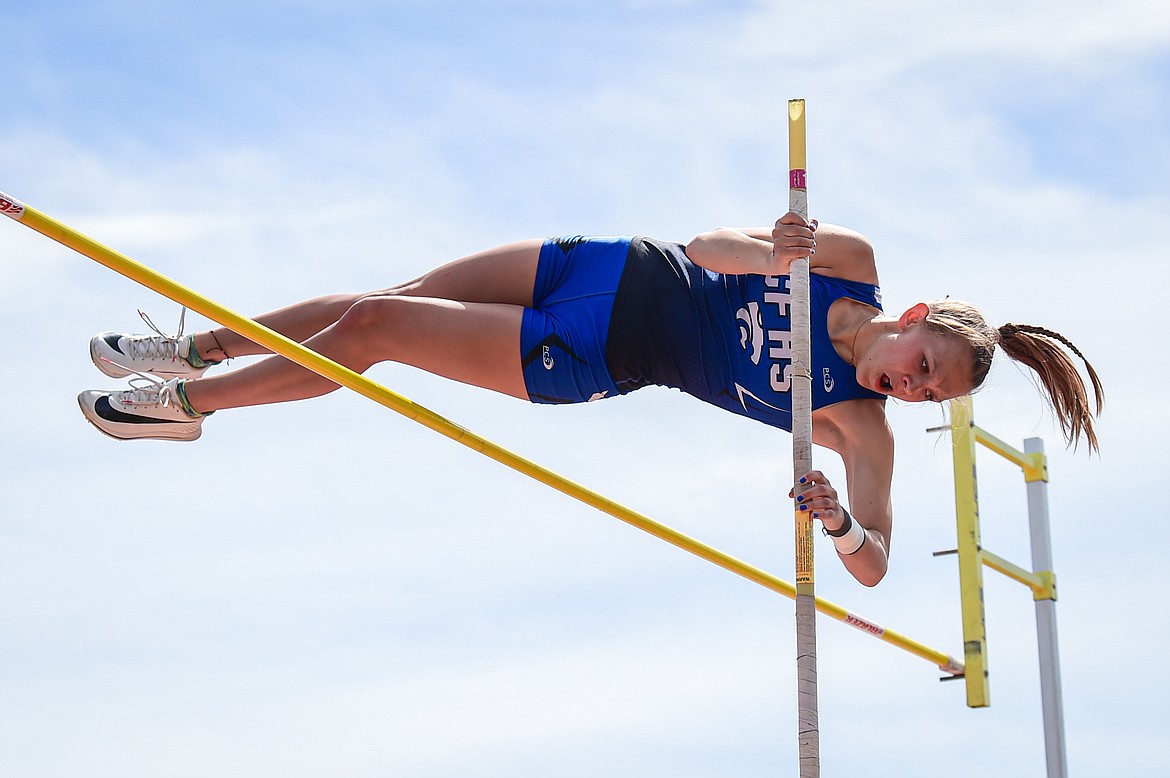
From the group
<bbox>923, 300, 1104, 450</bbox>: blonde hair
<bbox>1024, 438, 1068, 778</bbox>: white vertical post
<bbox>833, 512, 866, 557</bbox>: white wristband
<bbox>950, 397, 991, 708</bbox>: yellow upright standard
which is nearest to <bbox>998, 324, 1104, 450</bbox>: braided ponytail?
<bbox>923, 300, 1104, 450</bbox>: blonde hair

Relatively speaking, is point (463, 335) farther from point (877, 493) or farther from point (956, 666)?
point (956, 666)

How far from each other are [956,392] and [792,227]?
0.71 metres

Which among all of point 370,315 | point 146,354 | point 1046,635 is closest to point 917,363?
point 370,315

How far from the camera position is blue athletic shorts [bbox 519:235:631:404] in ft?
13.6

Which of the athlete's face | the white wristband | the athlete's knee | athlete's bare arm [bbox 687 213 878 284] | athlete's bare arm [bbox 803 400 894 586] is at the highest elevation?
athlete's bare arm [bbox 687 213 878 284]

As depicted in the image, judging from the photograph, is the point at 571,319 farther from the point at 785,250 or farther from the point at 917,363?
the point at 917,363

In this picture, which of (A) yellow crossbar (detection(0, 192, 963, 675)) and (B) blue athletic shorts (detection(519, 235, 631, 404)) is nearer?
(A) yellow crossbar (detection(0, 192, 963, 675))

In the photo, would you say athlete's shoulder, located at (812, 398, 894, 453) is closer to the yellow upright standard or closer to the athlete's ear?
the athlete's ear

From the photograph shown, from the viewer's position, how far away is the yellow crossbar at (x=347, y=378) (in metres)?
3.52

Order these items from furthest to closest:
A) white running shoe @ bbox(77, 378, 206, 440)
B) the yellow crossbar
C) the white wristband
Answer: white running shoe @ bbox(77, 378, 206, 440)
the white wristband
the yellow crossbar

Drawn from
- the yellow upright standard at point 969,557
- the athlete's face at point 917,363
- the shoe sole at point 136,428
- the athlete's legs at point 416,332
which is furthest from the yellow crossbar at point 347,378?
the yellow upright standard at point 969,557

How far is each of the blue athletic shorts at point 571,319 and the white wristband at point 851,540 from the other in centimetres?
84

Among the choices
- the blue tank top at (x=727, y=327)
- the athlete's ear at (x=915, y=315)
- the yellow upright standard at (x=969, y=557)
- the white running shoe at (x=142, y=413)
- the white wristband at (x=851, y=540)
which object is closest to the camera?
the white wristband at (x=851, y=540)

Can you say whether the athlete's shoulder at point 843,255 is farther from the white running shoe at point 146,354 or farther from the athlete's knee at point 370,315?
the white running shoe at point 146,354
